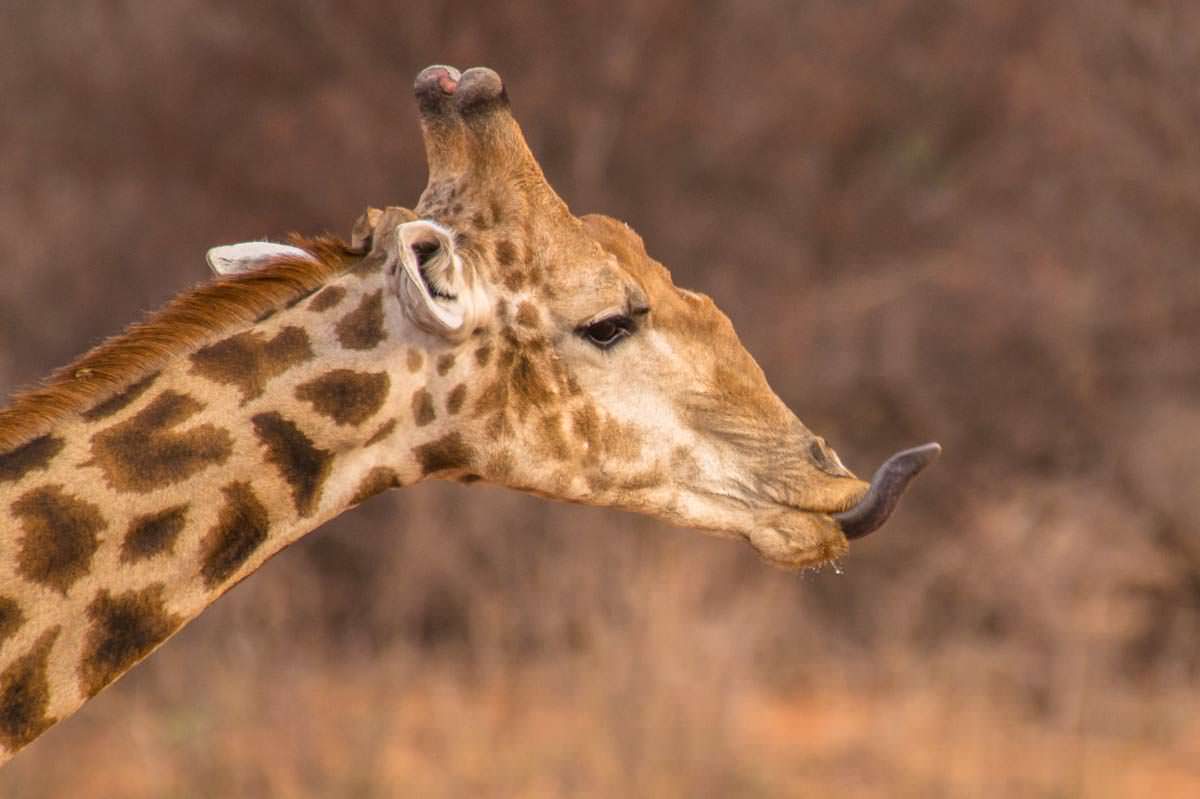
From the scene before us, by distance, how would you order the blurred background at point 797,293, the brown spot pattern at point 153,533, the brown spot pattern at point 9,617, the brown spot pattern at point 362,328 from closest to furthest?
1. the brown spot pattern at point 9,617
2. the brown spot pattern at point 153,533
3. the brown spot pattern at point 362,328
4. the blurred background at point 797,293

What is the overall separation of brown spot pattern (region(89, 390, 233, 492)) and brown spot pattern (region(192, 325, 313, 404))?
0.29ft

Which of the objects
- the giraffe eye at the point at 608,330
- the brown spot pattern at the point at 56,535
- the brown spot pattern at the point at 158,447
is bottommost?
the brown spot pattern at the point at 56,535

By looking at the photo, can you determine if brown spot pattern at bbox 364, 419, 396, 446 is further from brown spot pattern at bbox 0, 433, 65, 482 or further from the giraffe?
brown spot pattern at bbox 0, 433, 65, 482

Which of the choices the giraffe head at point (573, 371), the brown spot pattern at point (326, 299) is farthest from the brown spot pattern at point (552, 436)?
the brown spot pattern at point (326, 299)

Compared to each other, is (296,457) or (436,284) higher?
(436,284)

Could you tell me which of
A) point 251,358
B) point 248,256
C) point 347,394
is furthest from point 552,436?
point 248,256

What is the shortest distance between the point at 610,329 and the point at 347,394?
66cm

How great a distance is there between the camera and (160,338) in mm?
4199

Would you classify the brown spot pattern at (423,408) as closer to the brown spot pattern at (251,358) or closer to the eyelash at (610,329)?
the brown spot pattern at (251,358)

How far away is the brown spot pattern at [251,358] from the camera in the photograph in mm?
4191

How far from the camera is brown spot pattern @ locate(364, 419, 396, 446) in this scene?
4277mm

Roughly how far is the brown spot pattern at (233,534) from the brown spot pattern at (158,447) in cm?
9

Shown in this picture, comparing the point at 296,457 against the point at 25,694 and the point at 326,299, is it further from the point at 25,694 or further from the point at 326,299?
the point at 25,694

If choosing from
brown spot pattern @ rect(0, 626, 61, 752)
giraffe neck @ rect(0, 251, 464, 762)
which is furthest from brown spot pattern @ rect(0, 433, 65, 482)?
brown spot pattern @ rect(0, 626, 61, 752)
